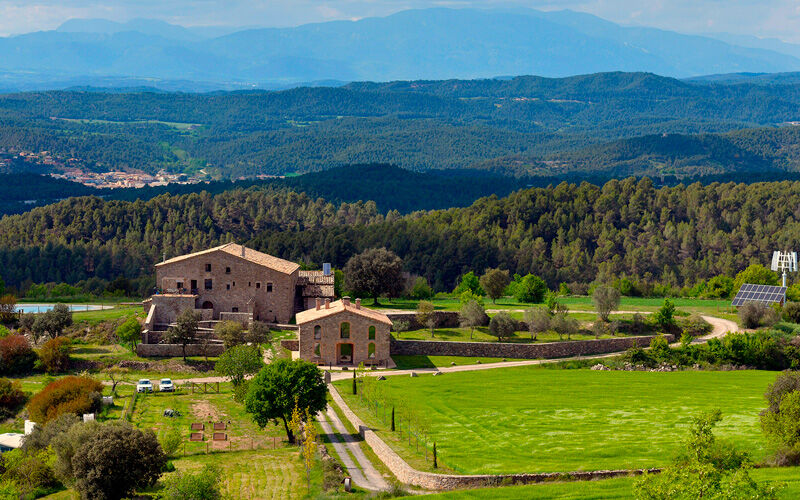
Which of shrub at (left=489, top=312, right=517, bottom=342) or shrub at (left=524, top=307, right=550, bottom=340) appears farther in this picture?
shrub at (left=524, top=307, right=550, bottom=340)

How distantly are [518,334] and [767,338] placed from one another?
15349 mm

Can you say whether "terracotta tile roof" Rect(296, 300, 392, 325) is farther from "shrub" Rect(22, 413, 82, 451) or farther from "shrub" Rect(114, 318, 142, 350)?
"shrub" Rect(22, 413, 82, 451)

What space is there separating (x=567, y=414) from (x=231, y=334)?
74.1 feet

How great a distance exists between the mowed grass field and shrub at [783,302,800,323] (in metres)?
13.3

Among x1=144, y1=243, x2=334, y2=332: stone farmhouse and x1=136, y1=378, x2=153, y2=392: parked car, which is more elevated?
x1=144, y1=243, x2=334, y2=332: stone farmhouse

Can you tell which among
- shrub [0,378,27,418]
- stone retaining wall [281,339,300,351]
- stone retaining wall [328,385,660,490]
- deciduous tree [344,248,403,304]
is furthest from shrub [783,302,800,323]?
shrub [0,378,27,418]

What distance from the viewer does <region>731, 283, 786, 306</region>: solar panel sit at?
75750 millimetres

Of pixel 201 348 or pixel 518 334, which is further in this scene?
pixel 518 334

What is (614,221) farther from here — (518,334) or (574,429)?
(574,429)

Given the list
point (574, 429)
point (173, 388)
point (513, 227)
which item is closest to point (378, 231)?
point (513, 227)

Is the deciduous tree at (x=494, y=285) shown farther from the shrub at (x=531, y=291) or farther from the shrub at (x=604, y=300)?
the shrub at (x=604, y=300)

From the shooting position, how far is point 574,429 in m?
45.8

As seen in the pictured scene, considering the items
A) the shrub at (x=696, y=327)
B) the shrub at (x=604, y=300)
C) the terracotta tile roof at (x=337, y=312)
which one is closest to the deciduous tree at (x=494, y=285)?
the shrub at (x=604, y=300)

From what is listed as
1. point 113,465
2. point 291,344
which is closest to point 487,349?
point 291,344
